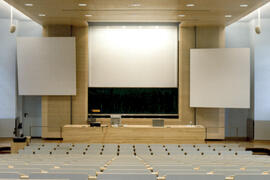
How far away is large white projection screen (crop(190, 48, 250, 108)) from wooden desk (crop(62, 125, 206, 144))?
83.7 inches

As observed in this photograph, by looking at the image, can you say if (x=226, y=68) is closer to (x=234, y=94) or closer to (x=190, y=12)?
(x=234, y=94)

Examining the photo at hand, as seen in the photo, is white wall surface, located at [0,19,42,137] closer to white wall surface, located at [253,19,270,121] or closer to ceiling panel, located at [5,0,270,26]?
ceiling panel, located at [5,0,270,26]

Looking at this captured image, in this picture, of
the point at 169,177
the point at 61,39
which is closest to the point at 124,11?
the point at 61,39

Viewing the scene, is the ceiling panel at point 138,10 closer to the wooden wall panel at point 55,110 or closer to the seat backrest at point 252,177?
the wooden wall panel at point 55,110

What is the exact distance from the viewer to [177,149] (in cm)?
1011

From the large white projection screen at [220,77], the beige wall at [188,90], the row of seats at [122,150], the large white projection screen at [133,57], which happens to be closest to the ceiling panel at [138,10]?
the beige wall at [188,90]

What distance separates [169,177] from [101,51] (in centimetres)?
1304

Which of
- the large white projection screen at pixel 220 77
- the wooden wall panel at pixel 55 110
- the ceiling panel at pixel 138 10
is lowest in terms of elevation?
the wooden wall panel at pixel 55 110

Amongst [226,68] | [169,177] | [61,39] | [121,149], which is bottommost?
[121,149]

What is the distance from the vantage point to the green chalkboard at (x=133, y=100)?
52.7 feet

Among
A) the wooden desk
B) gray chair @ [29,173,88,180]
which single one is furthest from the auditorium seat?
the wooden desk

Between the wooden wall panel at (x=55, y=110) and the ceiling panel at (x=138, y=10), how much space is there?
2.54 feet

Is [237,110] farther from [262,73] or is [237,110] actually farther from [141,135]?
[141,135]

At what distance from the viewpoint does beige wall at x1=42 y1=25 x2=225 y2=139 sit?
15.5 m
